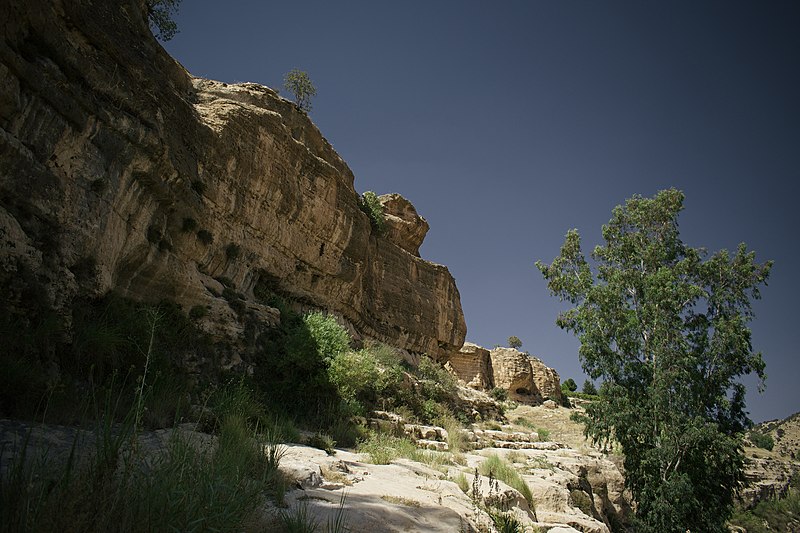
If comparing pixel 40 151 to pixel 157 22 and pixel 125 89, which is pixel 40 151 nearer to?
pixel 125 89

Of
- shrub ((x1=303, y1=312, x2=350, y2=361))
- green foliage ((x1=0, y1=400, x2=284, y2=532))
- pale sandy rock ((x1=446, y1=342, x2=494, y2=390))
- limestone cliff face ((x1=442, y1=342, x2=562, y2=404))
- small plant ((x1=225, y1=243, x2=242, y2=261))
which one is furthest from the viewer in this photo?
limestone cliff face ((x1=442, y1=342, x2=562, y2=404))

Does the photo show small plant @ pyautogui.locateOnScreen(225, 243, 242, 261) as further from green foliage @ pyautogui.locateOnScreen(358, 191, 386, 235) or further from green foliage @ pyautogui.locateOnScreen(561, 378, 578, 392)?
green foliage @ pyautogui.locateOnScreen(561, 378, 578, 392)

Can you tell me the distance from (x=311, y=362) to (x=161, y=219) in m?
5.20

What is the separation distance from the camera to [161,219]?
9.75m

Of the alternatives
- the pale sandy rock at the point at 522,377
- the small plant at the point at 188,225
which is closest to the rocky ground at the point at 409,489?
the small plant at the point at 188,225

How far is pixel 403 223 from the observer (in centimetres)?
3167

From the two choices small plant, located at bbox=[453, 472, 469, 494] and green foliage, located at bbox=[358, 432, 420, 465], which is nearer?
small plant, located at bbox=[453, 472, 469, 494]

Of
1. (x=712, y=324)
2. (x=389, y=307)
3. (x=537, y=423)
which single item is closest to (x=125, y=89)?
(x=712, y=324)

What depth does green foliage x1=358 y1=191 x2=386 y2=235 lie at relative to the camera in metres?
26.1

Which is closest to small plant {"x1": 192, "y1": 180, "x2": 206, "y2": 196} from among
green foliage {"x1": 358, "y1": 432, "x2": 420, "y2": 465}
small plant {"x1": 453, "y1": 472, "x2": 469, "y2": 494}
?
green foliage {"x1": 358, "y1": 432, "x2": 420, "y2": 465}

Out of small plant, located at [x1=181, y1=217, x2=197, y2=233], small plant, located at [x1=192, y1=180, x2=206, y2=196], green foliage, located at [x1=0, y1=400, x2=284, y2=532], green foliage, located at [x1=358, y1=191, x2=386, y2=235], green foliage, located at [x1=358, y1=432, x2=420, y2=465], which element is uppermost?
green foliage, located at [x1=358, y1=191, x2=386, y2=235]

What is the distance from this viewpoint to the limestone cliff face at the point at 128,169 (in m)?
6.30

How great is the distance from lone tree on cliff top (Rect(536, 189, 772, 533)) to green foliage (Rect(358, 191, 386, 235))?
41.1 ft

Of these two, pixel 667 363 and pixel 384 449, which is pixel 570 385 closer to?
pixel 667 363
